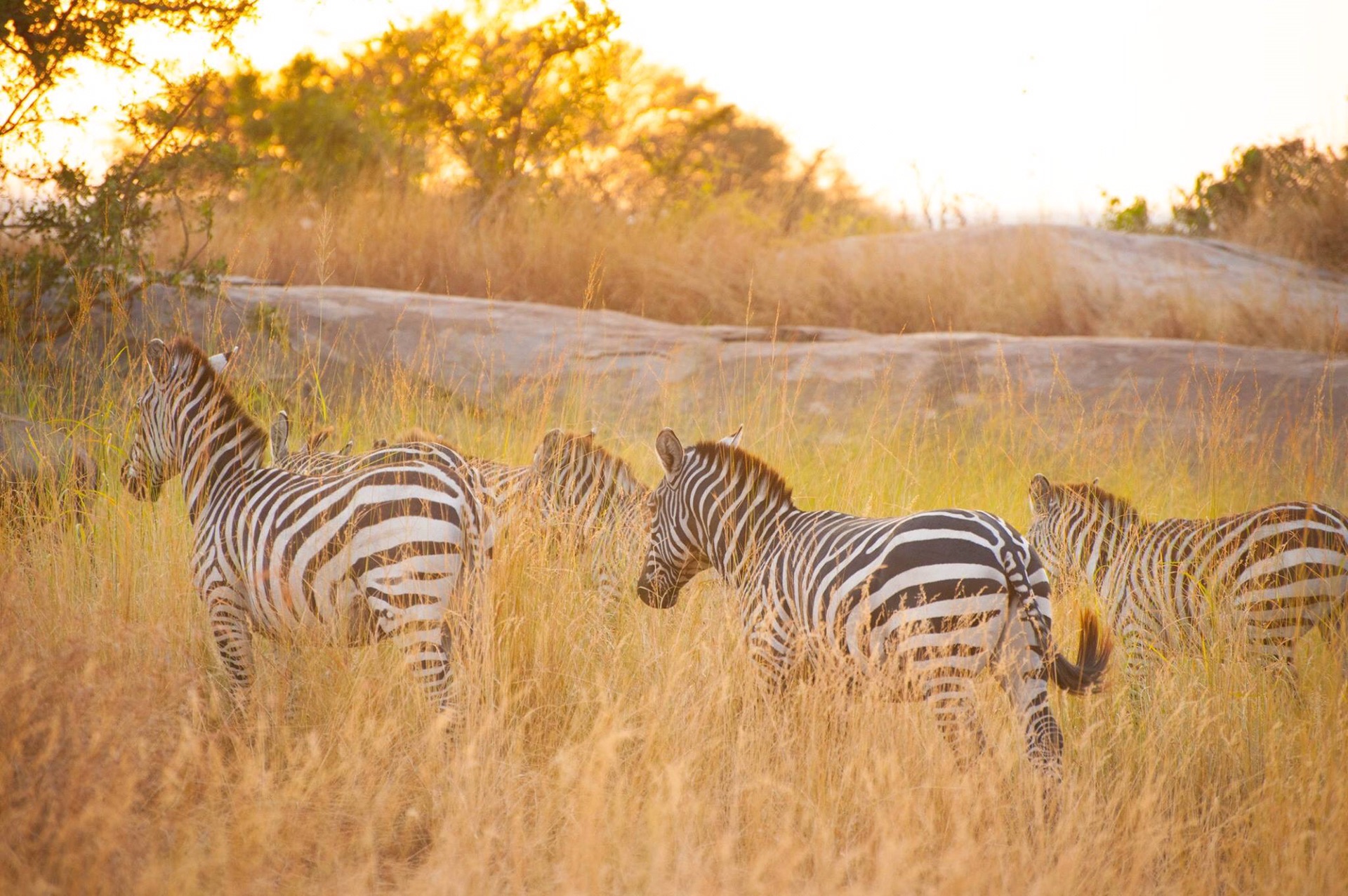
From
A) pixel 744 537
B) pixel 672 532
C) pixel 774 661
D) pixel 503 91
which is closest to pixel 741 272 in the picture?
pixel 503 91

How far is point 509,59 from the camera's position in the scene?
13984mm

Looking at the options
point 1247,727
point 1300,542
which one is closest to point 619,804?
point 1247,727

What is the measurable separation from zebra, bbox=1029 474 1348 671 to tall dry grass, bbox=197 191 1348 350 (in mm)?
5903

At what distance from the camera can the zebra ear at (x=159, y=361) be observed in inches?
163

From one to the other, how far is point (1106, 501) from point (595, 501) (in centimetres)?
228

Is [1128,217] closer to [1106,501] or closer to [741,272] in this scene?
[741,272]

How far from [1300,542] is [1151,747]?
40.4 inches

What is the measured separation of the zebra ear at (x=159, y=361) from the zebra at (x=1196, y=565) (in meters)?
3.63

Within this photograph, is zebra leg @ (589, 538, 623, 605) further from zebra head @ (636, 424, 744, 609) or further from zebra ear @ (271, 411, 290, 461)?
zebra ear @ (271, 411, 290, 461)

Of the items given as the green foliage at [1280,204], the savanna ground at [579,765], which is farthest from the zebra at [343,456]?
the green foliage at [1280,204]

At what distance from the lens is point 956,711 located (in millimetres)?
3145

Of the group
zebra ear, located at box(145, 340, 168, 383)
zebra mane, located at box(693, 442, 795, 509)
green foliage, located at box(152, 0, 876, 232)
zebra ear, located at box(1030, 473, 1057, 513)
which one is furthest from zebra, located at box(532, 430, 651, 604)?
green foliage, located at box(152, 0, 876, 232)

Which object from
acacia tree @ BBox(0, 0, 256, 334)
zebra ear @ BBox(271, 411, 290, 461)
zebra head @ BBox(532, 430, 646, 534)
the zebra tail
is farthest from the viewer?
acacia tree @ BBox(0, 0, 256, 334)

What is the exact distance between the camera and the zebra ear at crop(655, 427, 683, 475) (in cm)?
423
